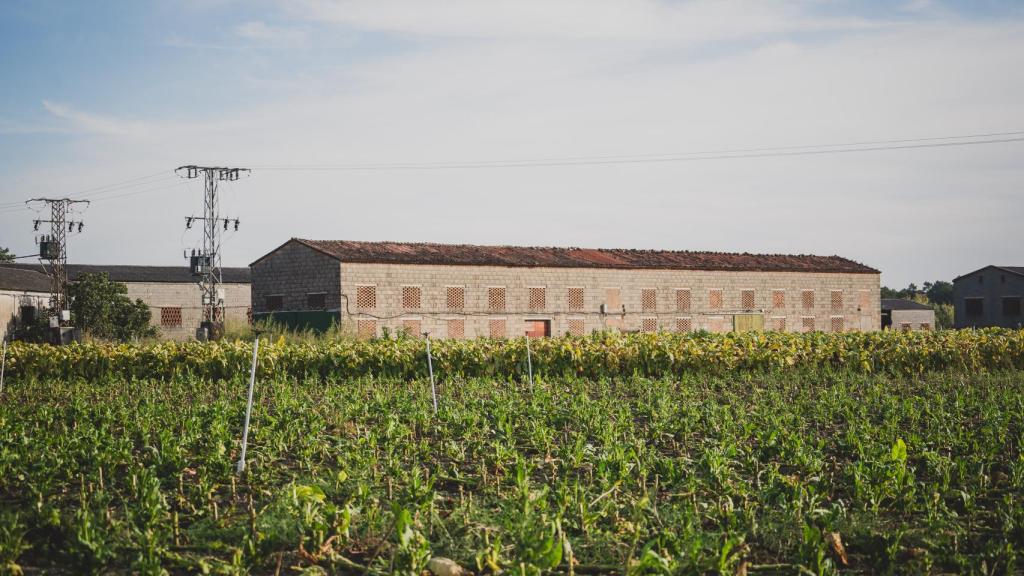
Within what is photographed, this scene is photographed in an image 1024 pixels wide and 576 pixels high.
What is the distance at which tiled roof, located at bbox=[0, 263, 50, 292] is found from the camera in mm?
44500

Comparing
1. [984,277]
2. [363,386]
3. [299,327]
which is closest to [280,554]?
[363,386]

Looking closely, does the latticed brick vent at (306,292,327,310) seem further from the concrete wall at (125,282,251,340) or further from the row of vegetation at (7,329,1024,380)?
the concrete wall at (125,282,251,340)

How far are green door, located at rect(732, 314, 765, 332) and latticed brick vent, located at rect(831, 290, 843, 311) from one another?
18.1 feet

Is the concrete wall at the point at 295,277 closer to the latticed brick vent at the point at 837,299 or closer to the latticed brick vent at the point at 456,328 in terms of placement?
the latticed brick vent at the point at 456,328

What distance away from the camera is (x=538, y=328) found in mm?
36844

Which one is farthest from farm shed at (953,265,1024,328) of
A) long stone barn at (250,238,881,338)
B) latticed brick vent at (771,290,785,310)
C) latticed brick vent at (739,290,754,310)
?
latticed brick vent at (739,290,754,310)

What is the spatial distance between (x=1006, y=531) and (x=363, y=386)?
11788 mm

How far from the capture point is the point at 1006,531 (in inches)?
245

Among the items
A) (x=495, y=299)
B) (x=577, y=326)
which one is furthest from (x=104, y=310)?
(x=577, y=326)

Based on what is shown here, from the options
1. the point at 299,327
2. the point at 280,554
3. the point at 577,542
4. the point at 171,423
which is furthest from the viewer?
the point at 299,327

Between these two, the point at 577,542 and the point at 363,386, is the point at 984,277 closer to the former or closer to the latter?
the point at 363,386

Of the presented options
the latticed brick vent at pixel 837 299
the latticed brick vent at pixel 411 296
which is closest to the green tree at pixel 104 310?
the latticed brick vent at pixel 411 296

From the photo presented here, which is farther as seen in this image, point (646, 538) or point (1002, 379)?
point (1002, 379)

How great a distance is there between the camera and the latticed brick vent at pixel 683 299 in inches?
1586
